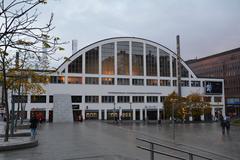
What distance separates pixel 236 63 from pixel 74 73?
68.3 meters

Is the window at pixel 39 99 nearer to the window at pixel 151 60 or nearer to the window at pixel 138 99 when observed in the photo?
the window at pixel 138 99

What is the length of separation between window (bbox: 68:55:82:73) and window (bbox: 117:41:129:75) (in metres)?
10.5

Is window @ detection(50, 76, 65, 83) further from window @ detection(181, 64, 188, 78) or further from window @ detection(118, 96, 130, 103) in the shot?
window @ detection(181, 64, 188, 78)

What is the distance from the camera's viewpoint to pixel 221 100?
297 ft

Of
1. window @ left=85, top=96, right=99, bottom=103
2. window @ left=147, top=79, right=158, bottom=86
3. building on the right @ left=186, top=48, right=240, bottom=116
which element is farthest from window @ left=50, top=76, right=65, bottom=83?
building on the right @ left=186, top=48, right=240, bottom=116

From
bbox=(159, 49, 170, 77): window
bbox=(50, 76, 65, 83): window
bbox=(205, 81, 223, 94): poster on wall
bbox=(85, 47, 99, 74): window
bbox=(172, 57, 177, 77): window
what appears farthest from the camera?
bbox=(205, 81, 223, 94): poster on wall

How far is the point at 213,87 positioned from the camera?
89625 mm

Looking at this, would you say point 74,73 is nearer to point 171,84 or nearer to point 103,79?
point 103,79

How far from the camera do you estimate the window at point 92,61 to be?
75.7 m

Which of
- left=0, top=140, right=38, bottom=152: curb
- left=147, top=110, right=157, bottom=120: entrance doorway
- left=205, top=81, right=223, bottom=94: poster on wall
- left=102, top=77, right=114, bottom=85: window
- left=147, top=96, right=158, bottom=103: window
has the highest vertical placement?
left=102, top=77, right=114, bottom=85: window

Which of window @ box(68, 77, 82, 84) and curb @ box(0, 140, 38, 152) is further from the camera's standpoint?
window @ box(68, 77, 82, 84)

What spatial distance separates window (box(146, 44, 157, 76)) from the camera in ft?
269

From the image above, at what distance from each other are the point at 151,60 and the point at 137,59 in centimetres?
440

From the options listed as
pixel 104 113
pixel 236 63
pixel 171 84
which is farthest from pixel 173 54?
pixel 236 63
